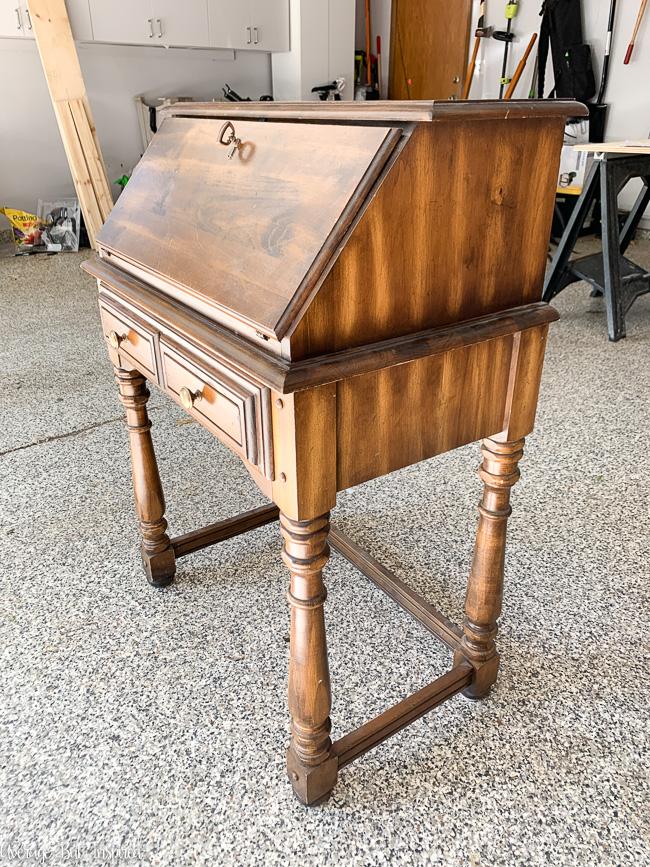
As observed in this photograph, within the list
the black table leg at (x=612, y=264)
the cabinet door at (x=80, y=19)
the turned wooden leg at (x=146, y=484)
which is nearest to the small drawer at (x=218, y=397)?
the turned wooden leg at (x=146, y=484)

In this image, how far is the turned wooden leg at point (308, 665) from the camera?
987mm

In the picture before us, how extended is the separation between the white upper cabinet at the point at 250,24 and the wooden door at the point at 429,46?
4.52ft

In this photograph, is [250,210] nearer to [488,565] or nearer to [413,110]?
[413,110]

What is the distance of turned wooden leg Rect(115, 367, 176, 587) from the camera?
4.95 ft

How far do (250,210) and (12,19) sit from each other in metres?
5.30

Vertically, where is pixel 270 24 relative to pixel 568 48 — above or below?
A: above

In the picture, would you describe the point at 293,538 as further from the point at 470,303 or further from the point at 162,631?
the point at 162,631

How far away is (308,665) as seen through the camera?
1.08 metres

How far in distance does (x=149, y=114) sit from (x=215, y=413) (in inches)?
232

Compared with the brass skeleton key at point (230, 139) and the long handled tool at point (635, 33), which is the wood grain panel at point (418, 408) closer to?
the brass skeleton key at point (230, 139)

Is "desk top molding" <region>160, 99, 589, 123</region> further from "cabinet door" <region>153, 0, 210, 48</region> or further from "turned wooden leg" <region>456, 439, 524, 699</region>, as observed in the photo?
"cabinet door" <region>153, 0, 210, 48</region>

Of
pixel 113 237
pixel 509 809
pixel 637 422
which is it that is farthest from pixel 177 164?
pixel 637 422

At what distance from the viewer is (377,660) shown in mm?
1505

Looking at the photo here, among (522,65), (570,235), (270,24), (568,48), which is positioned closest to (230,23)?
(270,24)
